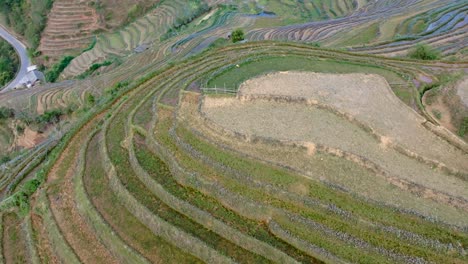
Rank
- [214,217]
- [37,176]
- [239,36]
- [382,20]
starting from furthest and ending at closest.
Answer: [382,20]
[239,36]
[37,176]
[214,217]

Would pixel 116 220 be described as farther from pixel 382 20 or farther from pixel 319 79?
pixel 382 20

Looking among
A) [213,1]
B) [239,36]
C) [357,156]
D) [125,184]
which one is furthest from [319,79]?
[213,1]

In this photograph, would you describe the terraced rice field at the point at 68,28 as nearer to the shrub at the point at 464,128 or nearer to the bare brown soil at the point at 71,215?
the bare brown soil at the point at 71,215

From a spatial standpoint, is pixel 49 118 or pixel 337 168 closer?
pixel 337 168

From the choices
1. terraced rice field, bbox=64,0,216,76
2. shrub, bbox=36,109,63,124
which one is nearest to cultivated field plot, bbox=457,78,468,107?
shrub, bbox=36,109,63,124

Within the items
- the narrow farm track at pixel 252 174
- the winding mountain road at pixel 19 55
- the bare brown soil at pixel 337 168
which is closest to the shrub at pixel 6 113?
the narrow farm track at pixel 252 174

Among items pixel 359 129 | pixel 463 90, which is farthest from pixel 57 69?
pixel 463 90

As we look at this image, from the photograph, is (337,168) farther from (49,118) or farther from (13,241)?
(49,118)
